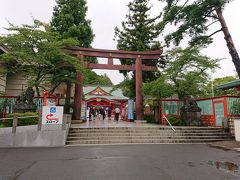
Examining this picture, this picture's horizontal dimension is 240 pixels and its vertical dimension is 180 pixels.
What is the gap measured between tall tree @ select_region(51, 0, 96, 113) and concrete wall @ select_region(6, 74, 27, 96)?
7895mm

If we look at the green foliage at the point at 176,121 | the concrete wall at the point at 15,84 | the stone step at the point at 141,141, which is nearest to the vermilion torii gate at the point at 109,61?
the green foliage at the point at 176,121

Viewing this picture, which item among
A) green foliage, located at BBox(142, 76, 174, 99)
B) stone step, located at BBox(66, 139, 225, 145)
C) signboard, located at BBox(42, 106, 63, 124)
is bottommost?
stone step, located at BBox(66, 139, 225, 145)

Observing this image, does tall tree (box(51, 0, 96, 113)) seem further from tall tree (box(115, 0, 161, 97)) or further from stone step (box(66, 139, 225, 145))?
stone step (box(66, 139, 225, 145))

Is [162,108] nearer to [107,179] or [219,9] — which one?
[219,9]

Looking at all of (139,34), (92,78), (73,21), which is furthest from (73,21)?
(92,78)

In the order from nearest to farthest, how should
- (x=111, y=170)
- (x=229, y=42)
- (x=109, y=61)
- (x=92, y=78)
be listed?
(x=111, y=170), (x=229, y=42), (x=109, y=61), (x=92, y=78)

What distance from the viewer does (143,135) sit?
10.9 metres

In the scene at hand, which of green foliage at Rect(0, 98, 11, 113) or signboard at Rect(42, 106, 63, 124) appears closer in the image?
Answer: signboard at Rect(42, 106, 63, 124)

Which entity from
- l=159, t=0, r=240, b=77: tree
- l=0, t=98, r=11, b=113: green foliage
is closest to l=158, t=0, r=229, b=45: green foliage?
l=159, t=0, r=240, b=77: tree

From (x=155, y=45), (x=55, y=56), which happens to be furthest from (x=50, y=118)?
(x=155, y=45)

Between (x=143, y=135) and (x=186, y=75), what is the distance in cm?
643

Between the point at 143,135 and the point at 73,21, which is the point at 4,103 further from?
the point at 73,21

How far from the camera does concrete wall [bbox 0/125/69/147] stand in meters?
8.69

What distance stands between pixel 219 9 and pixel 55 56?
35.5ft
